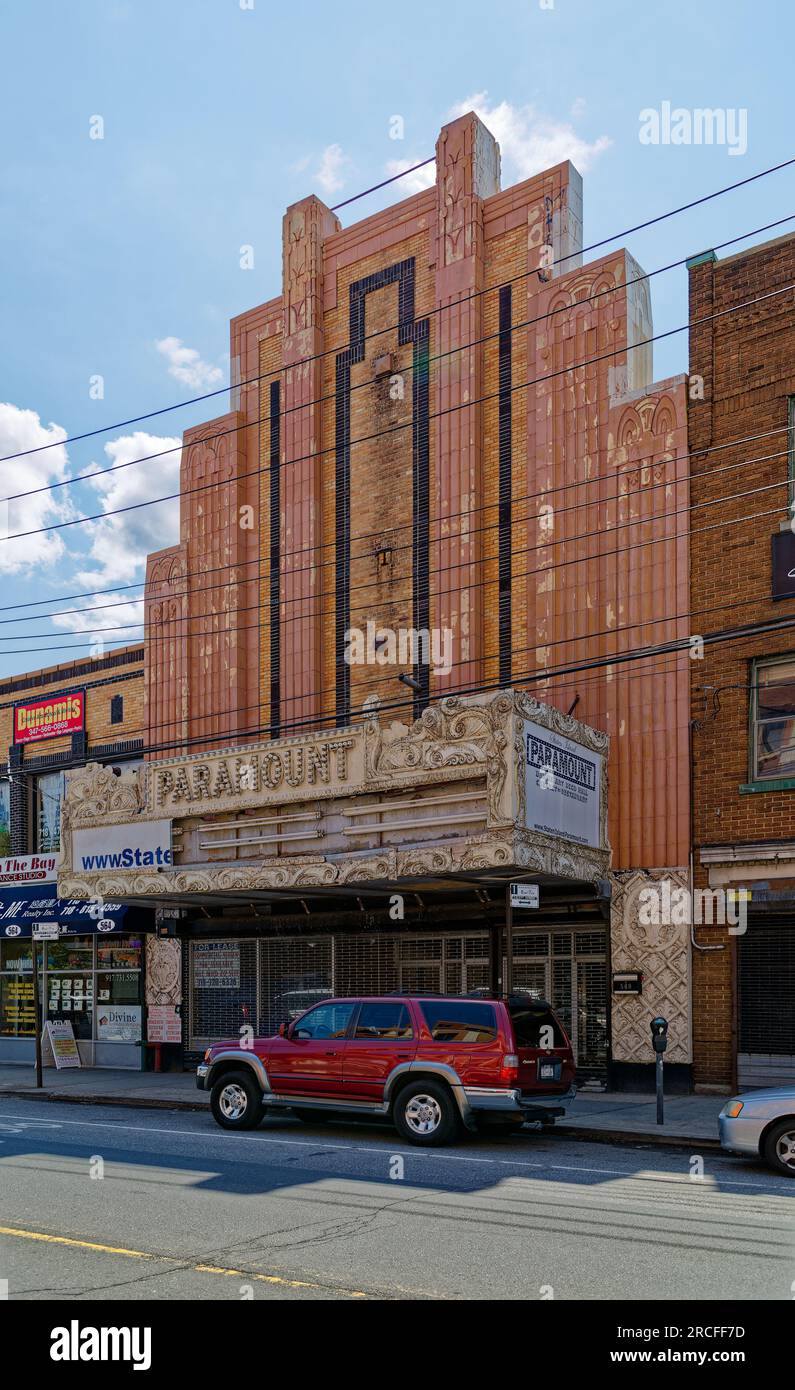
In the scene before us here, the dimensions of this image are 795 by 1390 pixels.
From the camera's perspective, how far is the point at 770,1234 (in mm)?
9742

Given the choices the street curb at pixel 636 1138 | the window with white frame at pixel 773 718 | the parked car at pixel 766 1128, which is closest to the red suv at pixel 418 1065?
the street curb at pixel 636 1138

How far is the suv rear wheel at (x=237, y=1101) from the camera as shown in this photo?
1667 centimetres

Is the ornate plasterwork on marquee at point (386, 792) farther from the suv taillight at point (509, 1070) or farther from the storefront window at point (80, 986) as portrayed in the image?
the storefront window at point (80, 986)

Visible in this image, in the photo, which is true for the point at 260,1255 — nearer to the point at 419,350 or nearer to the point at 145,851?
the point at 145,851

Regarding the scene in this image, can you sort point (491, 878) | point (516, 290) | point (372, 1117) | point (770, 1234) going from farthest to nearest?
point (516, 290)
point (491, 878)
point (372, 1117)
point (770, 1234)

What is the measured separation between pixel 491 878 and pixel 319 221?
15.2 metres

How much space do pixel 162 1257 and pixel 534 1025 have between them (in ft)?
24.2

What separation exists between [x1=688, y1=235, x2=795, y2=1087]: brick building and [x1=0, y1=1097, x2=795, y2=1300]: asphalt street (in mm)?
5110

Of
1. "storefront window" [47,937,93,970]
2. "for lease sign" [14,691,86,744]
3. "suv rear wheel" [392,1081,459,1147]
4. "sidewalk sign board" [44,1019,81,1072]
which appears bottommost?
"sidewalk sign board" [44,1019,81,1072]

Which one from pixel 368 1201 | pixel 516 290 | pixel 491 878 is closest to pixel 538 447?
pixel 516 290

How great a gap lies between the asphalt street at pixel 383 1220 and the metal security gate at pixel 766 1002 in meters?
4.92

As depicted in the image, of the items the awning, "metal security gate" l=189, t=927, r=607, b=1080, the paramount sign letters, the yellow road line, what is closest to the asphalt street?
the yellow road line

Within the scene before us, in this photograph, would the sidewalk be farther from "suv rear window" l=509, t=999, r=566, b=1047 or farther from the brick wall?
the brick wall

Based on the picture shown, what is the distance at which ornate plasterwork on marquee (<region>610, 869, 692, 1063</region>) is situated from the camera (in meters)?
20.3
